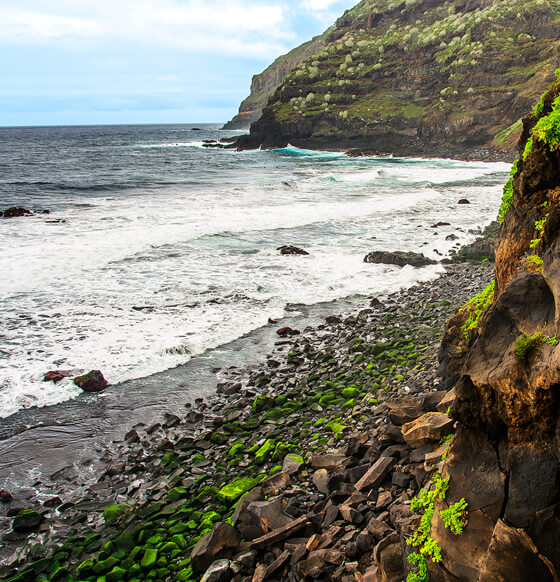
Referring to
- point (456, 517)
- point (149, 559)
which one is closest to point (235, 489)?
point (149, 559)

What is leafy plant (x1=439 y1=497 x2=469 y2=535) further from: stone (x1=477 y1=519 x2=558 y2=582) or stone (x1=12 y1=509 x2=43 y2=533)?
stone (x1=12 y1=509 x2=43 y2=533)

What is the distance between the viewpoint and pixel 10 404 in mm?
9383

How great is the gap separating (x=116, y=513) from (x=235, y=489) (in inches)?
71.4

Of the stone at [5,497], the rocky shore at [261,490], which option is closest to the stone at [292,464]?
the rocky shore at [261,490]

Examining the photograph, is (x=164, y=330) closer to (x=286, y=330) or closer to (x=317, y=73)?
(x=286, y=330)

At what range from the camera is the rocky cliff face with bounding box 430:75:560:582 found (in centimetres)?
331

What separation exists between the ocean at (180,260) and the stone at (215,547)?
482cm

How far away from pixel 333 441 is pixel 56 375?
684 cm

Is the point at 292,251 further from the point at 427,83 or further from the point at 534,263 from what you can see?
the point at 427,83

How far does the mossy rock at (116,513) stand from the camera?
21.1ft

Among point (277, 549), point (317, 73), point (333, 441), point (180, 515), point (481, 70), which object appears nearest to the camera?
point (277, 549)

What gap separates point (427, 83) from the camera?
8706 centimetres

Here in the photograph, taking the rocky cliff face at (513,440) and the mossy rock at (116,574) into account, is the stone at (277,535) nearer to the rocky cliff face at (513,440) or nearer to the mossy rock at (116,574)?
the mossy rock at (116,574)

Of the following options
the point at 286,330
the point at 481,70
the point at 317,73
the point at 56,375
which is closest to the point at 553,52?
the point at 481,70
